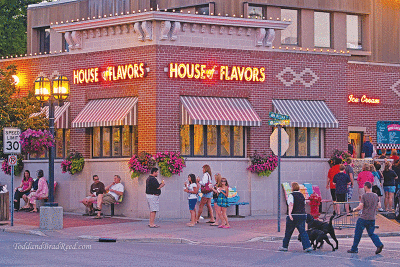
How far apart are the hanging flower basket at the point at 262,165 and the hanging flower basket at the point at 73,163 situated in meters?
6.48

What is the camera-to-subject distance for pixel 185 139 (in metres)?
26.8

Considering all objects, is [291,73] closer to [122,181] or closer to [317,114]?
[317,114]

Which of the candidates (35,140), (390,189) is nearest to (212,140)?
(35,140)

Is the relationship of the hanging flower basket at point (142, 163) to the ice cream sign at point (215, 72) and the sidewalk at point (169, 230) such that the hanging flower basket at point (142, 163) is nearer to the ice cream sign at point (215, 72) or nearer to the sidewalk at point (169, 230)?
the sidewalk at point (169, 230)

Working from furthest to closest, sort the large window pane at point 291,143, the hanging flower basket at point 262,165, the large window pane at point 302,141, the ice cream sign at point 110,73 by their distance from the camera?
1. the large window pane at point 302,141
2. the large window pane at point 291,143
3. the hanging flower basket at point 262,165
4. the ice cream sign at point 110,73

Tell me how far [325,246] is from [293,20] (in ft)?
60.7

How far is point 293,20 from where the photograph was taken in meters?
35.6

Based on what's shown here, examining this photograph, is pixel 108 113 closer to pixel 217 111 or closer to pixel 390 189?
pixel 217 111

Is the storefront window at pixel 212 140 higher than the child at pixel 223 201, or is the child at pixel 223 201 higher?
the storefront window at pixel 212 140

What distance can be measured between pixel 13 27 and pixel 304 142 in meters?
27.4

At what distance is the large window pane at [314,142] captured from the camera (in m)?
29.1

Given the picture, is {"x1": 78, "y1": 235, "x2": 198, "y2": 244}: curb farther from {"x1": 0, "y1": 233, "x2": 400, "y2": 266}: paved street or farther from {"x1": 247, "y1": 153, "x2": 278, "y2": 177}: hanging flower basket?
{"x1": 247, "y1": 153, "x2": 278, "y2": 177}: hanging flower basket

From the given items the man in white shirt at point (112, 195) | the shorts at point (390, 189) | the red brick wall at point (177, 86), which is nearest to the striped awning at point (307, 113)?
the red brick wall at point (177, 86)

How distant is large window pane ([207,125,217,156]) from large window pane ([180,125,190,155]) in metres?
0.79
